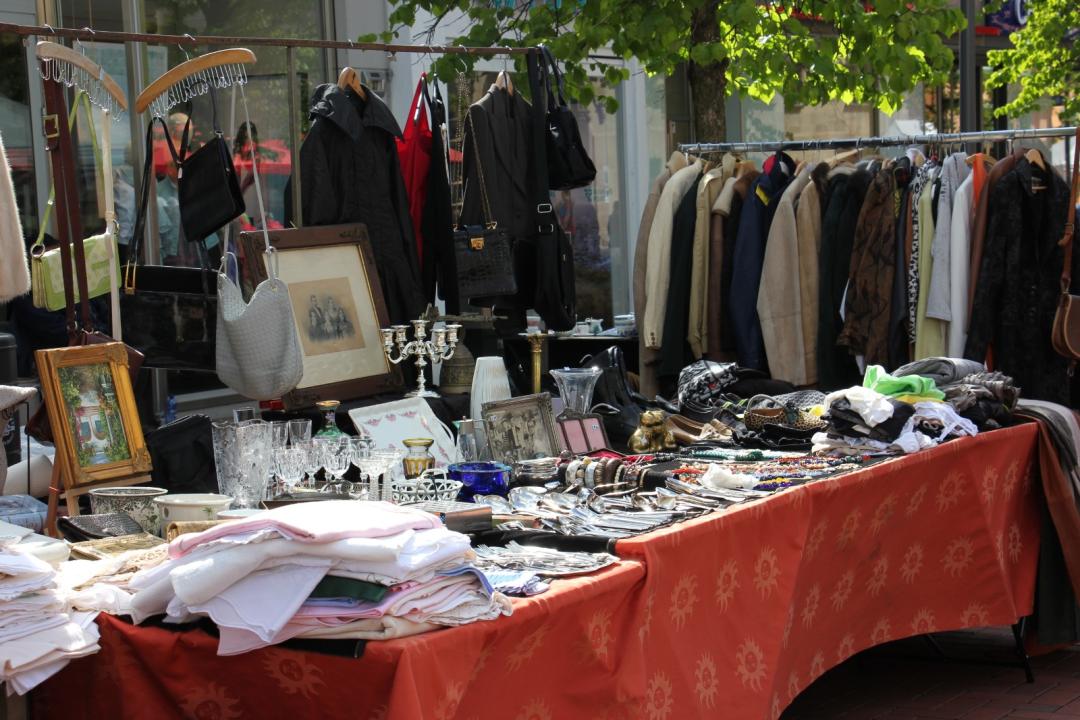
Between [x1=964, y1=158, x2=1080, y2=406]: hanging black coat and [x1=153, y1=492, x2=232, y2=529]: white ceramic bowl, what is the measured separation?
4093 mm

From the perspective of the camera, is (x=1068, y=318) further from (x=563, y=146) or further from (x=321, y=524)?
(x=321, y=524)

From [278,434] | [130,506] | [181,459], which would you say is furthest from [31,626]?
[181,459]

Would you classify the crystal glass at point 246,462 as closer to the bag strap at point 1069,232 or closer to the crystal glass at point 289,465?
the crystal glass at point 289,465

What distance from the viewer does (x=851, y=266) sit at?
21.9 ft

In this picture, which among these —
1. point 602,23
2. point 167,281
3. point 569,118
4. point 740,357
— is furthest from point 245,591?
point 602,23

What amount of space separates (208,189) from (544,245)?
5.65 ft

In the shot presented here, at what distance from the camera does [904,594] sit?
4.72m

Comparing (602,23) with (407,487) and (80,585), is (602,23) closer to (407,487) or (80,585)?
(407,487)

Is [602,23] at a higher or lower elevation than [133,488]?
higher

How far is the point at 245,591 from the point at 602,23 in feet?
18.9

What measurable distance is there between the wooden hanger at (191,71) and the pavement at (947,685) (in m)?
2.97

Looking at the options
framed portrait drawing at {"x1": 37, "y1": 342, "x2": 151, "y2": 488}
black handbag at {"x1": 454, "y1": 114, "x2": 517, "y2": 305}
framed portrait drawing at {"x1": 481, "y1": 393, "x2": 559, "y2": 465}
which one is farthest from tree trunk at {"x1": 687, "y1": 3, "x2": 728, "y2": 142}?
framed portrait drawing at {"x1": 37, "y1": 342, "x2": 151, "y2": 488}

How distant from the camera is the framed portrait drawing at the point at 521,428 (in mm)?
4609

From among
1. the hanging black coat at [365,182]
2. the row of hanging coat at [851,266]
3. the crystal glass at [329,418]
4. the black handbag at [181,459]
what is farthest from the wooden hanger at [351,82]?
the row of hanging coat at [851,266]
